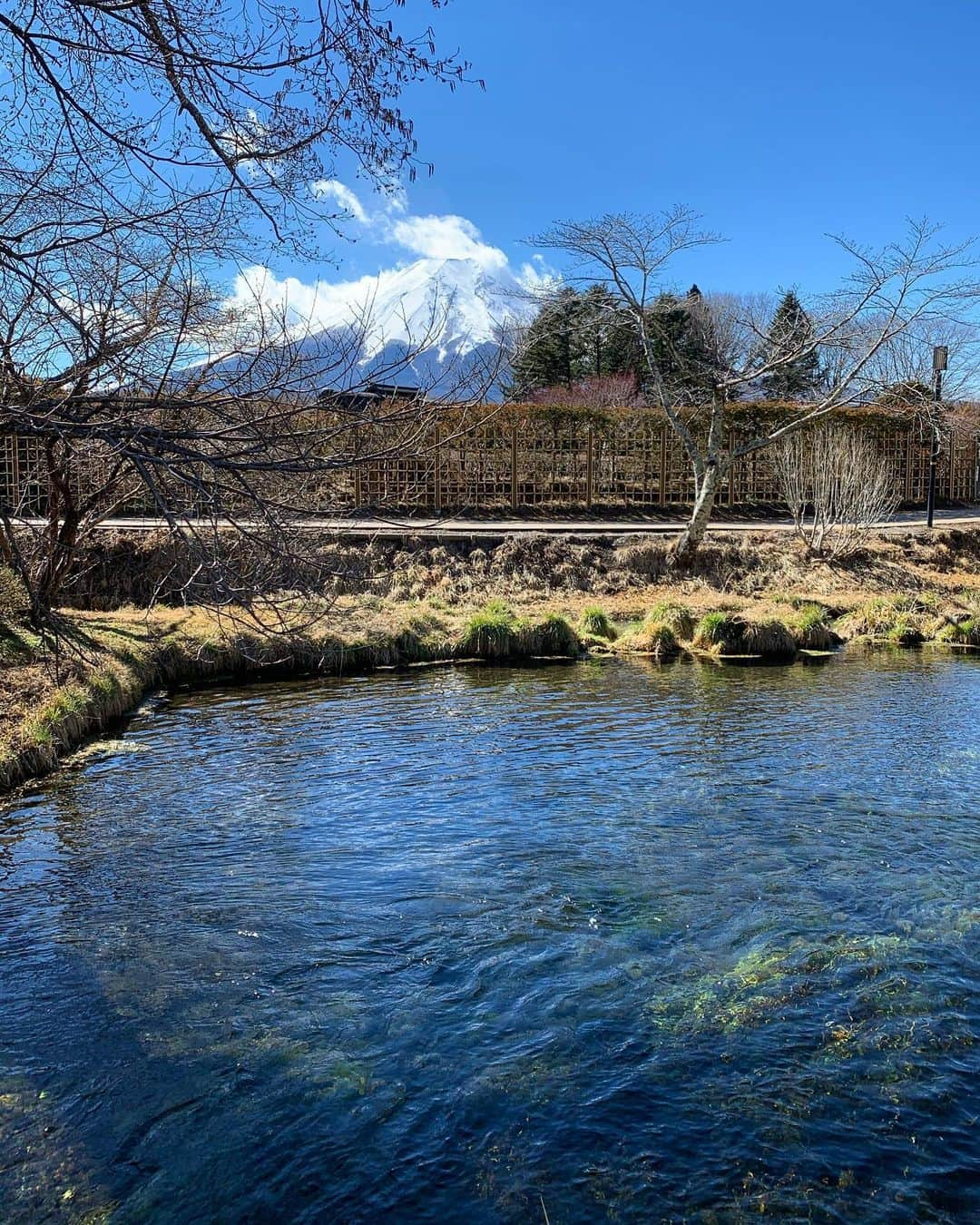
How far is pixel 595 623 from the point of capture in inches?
631

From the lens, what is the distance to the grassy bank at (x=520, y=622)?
10758 millimetres

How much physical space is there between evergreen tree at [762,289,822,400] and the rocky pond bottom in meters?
10.5

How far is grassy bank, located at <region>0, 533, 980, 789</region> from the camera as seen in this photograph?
10758 millimetres

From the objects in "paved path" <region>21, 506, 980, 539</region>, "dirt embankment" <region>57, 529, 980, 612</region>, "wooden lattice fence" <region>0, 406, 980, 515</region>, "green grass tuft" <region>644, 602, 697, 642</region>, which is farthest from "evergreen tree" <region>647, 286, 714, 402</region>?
"green grass tuft" <region>644, 602, 697, 642</region>

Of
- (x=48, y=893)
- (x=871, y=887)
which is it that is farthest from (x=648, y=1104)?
(x=48, y=893)

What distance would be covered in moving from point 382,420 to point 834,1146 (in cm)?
343

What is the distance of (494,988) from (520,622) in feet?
34.1

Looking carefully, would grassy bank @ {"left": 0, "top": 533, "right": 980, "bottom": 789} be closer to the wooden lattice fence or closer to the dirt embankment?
the dirt embankment

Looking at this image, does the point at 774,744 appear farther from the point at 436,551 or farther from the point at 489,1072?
the point at 436,551

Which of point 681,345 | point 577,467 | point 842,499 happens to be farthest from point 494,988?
point 681,345

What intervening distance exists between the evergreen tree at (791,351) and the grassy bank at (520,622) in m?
3.79

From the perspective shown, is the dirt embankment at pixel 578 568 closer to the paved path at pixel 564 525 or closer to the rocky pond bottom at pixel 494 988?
the paved path at pixel 564 525

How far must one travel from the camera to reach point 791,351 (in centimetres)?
1900

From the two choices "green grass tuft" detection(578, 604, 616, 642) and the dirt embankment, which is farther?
the dirt embankment
